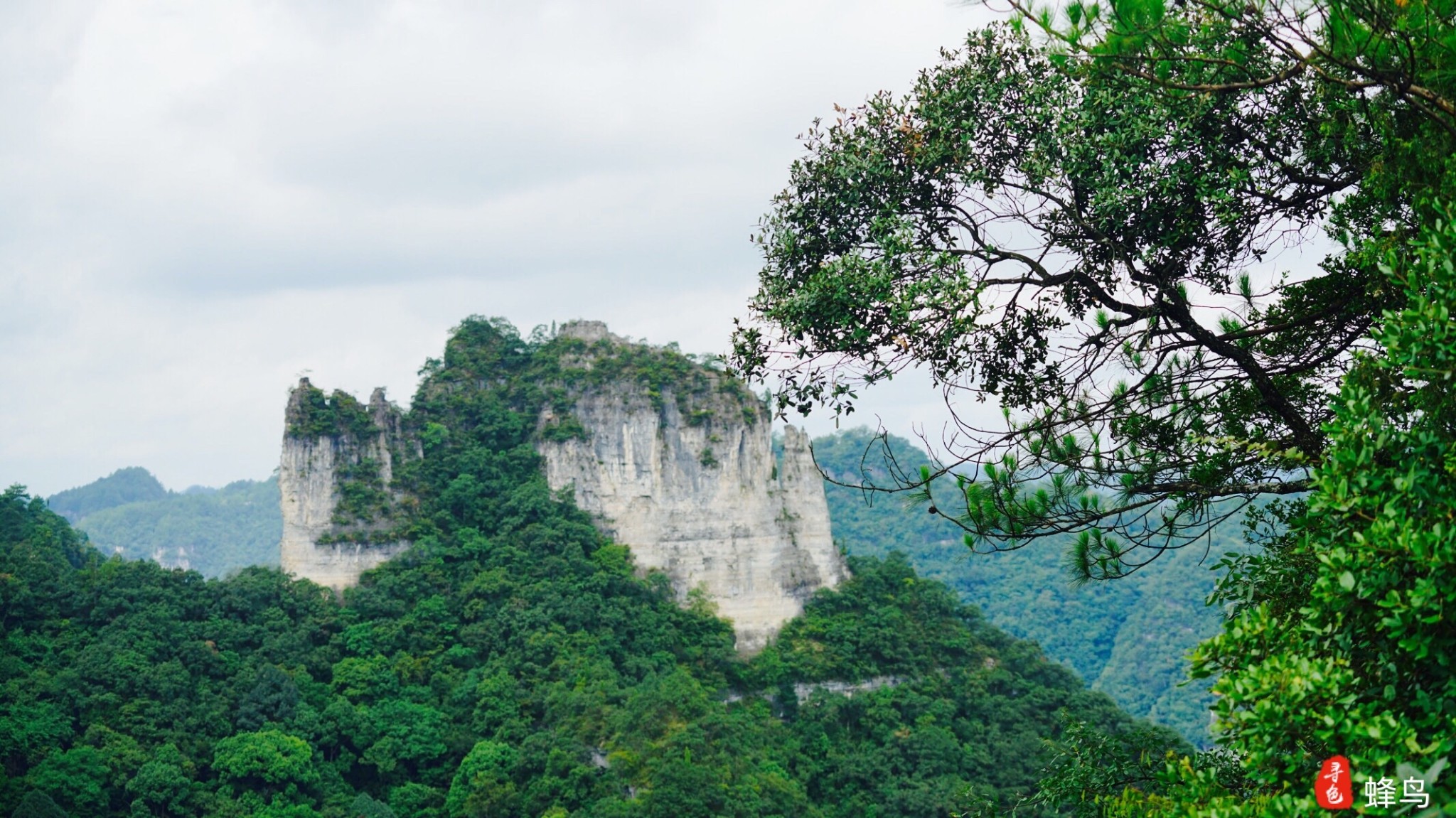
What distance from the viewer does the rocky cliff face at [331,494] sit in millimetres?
26109

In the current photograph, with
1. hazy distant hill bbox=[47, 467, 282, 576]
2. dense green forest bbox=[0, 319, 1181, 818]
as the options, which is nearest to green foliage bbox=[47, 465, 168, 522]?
hazy distant hill bbox=[47, 467, 282, 576]

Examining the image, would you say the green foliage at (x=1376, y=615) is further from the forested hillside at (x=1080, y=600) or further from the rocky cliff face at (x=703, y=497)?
the forested hillside at (x=1080, y=600)

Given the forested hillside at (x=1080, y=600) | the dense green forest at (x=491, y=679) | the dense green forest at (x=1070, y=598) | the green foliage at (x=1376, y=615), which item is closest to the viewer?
the green foliage at (x=1376, y=615)

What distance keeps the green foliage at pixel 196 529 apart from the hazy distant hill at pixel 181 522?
0.16 ft

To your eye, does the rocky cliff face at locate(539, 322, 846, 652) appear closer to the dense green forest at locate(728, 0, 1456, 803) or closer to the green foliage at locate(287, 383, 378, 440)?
the green foliage at locate(287, 383, 378, 440)

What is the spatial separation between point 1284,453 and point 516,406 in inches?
1063

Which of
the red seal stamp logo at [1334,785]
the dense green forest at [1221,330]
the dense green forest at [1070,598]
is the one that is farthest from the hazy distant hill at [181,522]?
the red seal stamp logo at [1334,785]

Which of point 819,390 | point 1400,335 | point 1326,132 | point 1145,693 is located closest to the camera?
point 1400,335

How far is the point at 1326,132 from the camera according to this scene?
402 cm

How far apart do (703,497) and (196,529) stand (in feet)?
219

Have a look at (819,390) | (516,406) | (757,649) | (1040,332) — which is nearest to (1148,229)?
(1040,332)

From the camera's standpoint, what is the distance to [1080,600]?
44.7 m

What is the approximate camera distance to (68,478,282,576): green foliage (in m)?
81.1

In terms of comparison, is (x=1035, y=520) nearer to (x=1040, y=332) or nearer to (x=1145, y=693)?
(x=1040, y=332)
